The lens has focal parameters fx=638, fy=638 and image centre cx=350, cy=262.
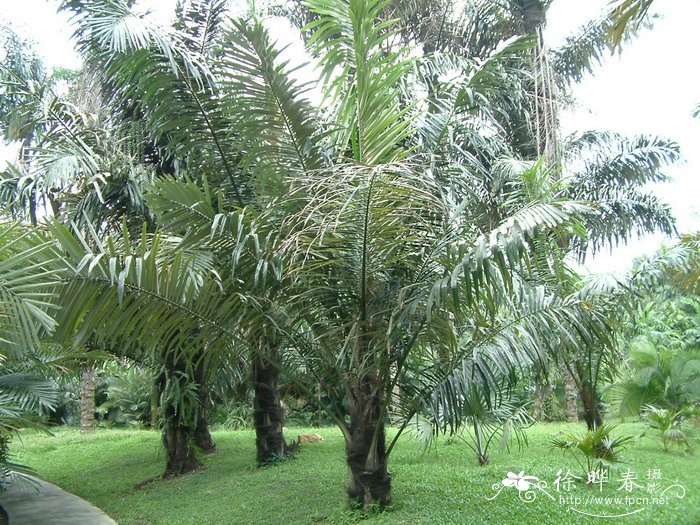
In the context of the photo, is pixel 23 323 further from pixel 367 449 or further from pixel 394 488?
pixel 394 488

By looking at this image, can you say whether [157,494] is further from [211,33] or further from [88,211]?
[211,33]

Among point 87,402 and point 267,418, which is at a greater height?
point 87,402

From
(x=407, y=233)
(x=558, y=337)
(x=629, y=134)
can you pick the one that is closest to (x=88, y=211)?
(x=407, y=233)

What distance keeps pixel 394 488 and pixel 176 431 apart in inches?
174

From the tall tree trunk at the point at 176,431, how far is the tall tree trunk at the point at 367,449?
167 inches

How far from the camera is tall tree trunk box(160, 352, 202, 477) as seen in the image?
916 centimetres

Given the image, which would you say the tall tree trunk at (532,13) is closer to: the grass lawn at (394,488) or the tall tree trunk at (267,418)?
the grass lawn at (394,488)

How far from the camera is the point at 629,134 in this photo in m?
11.3

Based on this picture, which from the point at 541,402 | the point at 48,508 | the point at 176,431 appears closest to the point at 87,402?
the point at 176,431

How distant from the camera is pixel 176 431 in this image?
951cm

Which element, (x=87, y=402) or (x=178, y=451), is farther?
(x=87, y=402)

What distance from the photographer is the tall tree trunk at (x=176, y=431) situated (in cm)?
916

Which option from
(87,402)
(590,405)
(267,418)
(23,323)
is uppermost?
(23,323)

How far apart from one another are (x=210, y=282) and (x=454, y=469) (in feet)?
13.3
